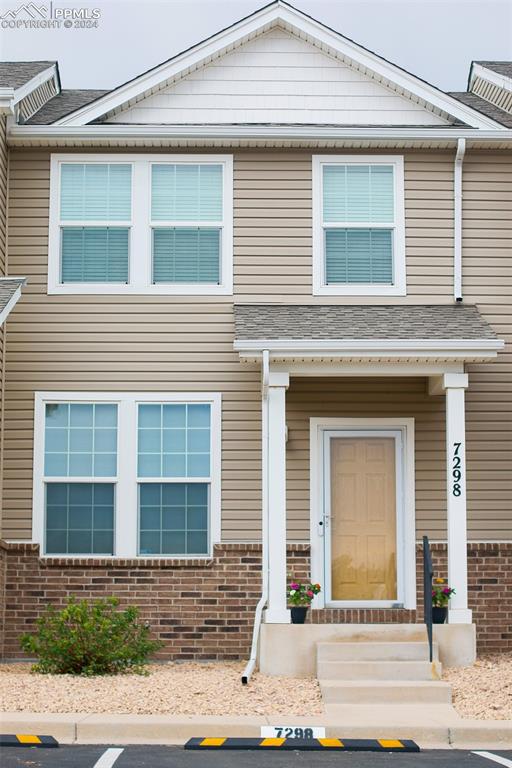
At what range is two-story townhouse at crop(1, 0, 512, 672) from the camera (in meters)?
14.0

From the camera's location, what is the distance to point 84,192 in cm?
1459

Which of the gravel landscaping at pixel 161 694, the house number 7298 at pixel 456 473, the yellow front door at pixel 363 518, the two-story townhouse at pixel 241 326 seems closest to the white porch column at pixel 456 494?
the house number 7298 at pixel 456 473

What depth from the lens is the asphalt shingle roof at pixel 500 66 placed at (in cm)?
1644

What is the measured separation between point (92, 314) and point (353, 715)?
587cm

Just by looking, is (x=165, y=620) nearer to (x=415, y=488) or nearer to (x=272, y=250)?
(x=415, y=488)

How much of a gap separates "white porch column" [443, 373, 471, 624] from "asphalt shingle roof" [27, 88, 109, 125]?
5523mm

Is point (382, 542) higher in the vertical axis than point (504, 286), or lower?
lower

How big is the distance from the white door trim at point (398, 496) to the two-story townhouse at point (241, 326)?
2cm

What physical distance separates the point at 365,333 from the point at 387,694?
3884mm

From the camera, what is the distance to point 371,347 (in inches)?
512

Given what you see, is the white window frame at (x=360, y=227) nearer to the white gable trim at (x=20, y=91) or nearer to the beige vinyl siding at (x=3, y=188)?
the white gable trim at (x=20, y=91)

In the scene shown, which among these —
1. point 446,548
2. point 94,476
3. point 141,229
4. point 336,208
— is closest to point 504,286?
point 336,208

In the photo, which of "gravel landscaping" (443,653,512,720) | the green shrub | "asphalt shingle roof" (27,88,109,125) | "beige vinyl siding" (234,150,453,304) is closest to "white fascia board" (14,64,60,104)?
"asphalt shingle roof" (27,88,109,125)

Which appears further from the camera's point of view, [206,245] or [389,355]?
[206,245]
